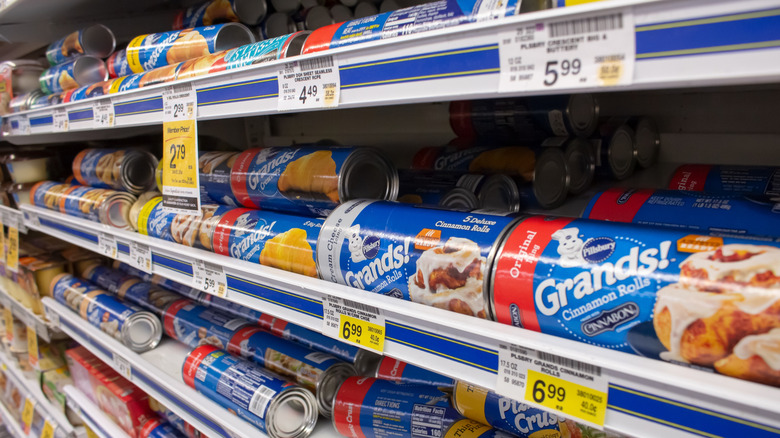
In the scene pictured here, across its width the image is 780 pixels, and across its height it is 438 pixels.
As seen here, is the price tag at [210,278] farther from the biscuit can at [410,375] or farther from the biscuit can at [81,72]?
the biscuit can at [81,72]

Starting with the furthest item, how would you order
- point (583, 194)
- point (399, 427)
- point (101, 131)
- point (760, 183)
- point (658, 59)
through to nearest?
1. point (101, 131)
2. point (583, 194)
3. point (399, 427)
4. point (760, 183)
5. point (658, 59)

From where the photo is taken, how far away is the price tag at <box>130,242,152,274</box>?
1.53 m

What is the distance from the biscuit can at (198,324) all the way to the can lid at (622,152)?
3.74 ft

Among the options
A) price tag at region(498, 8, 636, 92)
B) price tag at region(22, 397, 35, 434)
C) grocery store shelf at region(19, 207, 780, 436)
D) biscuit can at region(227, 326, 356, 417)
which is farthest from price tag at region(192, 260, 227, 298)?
price tag at region(22, 397, 35, 434)

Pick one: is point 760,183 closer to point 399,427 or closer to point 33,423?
point 399,427

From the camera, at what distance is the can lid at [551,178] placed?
1.15 m

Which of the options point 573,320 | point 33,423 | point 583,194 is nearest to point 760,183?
point 583,194

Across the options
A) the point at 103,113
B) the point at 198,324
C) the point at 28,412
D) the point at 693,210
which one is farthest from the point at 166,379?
the point at 28,412

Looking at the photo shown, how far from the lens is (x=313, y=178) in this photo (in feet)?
3.75

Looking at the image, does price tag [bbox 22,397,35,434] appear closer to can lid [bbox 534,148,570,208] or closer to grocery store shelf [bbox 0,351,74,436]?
grocery store shelf [bbox 0,351,74,436]

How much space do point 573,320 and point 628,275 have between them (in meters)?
0.09

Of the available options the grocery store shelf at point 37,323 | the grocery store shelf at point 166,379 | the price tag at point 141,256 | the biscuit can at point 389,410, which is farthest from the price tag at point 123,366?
the biscuit can at point 389,410

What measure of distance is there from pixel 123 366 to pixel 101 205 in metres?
0.56

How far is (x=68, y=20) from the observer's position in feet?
7.19
